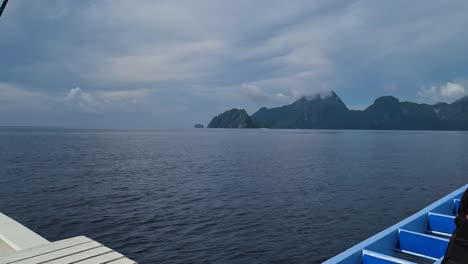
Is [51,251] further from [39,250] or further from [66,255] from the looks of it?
[66,255]

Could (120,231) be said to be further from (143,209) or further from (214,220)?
(214,220)

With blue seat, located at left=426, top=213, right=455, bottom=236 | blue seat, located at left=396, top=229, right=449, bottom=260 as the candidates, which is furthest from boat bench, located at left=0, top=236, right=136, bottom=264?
blue seat, located at left=426, top=213, right=455, bottom=236

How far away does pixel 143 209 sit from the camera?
31.8 meters

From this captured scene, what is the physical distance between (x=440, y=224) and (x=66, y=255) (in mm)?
11812

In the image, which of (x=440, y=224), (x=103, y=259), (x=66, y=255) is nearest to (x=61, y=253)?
(x=66, y=255)

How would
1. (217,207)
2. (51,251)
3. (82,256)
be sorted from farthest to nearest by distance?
(217,207)
(51,251)
(82,256)

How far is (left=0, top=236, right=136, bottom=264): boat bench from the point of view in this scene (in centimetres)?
578

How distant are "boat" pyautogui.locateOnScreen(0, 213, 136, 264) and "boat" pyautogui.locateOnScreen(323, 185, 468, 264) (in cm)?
462

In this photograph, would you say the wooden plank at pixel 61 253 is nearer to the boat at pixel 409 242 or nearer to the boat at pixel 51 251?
the boat at pixel 51 251

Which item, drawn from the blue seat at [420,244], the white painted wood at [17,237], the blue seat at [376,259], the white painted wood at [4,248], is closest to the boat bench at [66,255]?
the white painted wood at [17,237]

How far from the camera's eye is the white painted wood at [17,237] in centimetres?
686

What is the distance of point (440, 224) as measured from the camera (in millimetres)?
10562

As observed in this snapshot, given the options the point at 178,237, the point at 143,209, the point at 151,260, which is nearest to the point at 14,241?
the point at 151,260

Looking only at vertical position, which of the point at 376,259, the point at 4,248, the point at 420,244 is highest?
the point at 4,248
